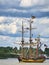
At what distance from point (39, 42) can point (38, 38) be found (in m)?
0.98

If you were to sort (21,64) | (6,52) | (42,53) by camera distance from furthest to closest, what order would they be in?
(6,52)
(42,53)
(21,64)

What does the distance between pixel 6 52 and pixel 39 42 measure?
77.4ft

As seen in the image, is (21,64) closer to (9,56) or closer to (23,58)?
(23,58)

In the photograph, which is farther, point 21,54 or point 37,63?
point 21,54

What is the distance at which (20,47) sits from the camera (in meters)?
68.2

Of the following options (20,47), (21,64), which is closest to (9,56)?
(20,47)

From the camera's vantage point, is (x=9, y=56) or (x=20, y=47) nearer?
(x=20, y=47)

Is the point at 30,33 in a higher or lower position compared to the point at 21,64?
higher

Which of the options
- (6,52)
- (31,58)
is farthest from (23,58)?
(6,52)

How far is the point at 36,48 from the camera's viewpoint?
66125 millimetres

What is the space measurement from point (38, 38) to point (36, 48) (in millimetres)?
2168

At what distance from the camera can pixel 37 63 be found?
63625mm

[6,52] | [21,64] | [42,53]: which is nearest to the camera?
[21,64]

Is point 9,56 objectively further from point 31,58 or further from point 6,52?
point 31,58
